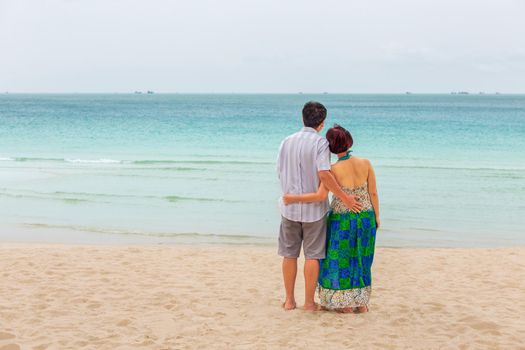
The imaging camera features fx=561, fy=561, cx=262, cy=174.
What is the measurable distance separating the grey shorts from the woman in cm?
9

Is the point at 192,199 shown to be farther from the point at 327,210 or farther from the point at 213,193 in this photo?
the point at 327,210

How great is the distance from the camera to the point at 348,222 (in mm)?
4656

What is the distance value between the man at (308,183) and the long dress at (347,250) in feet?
0.27

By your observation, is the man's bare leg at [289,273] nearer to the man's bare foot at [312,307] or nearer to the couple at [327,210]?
the couple at [327,210]

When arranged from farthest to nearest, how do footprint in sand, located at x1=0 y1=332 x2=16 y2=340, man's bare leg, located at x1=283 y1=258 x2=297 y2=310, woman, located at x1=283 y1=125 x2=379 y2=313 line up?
man's bare leg, located at x1=283 y1=258 x2=297 y2=310, woman, located at x1=283 y1=125 x2=379 y2=313, footprint in sand, located at x1=0 y1=332 x2=16 y2=340

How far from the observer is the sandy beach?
14.4 feet

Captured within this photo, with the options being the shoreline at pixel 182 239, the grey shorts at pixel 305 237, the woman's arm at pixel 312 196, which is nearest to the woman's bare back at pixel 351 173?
the woman's arm at pixel 312 196

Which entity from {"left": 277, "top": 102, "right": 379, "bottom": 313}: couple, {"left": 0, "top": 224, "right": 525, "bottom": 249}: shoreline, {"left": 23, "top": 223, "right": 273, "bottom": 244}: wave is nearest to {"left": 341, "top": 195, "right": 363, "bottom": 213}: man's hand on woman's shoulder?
{"left": 277, "top": 102, "right": 379, "bottom": 313}: couple

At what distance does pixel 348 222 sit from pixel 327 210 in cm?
20

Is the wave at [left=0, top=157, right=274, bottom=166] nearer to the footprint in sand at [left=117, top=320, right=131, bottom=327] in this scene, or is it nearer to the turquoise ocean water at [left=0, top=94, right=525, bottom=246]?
the turquoise ocean water at [left=0, top=94, right=525, bottom=246]

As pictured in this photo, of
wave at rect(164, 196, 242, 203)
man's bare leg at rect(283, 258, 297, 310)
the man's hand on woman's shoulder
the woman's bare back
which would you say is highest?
the woman's bare back

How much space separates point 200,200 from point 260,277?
20.4ft

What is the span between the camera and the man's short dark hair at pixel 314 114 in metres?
4.51

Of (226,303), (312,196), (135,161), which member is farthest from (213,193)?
(312,196)
